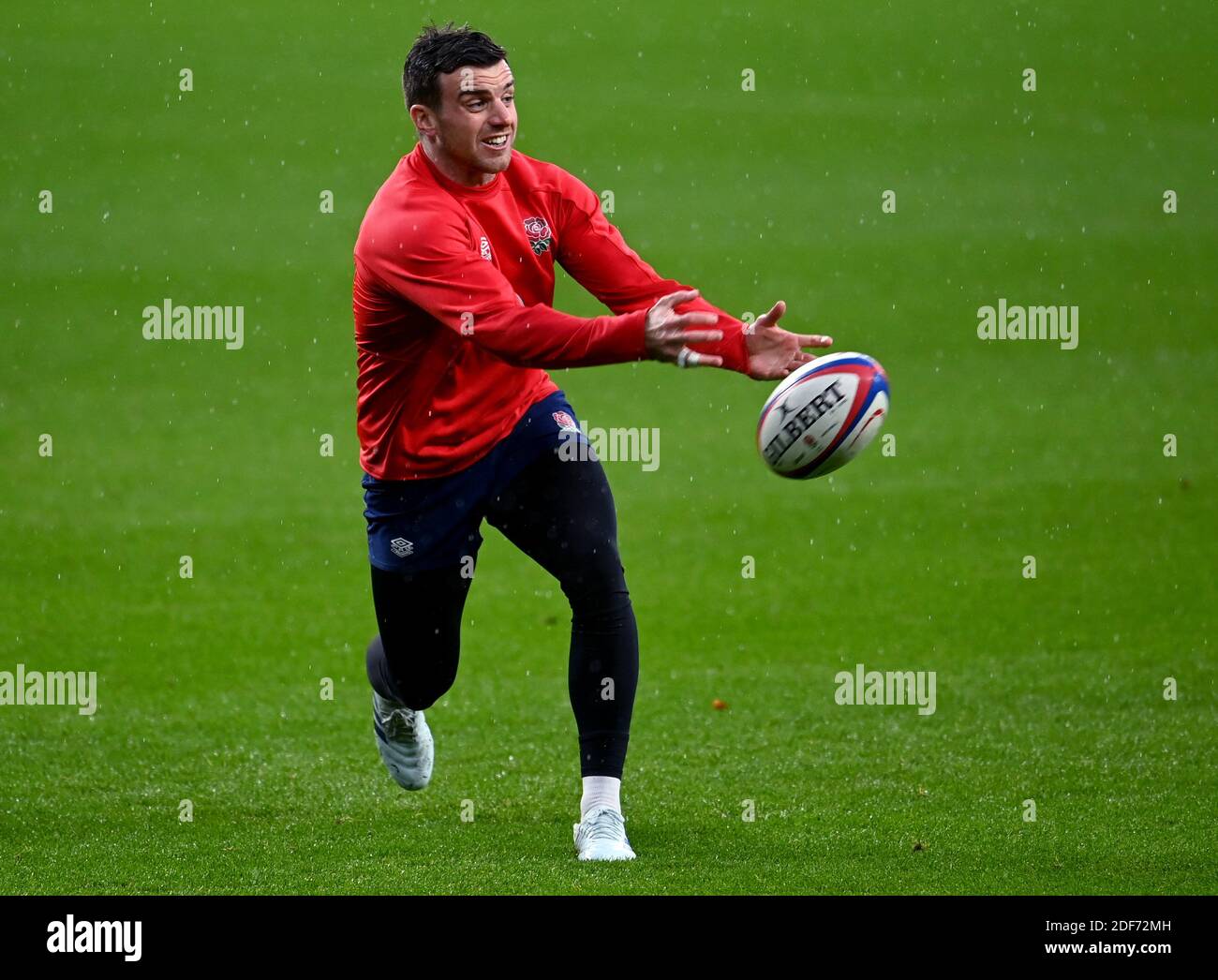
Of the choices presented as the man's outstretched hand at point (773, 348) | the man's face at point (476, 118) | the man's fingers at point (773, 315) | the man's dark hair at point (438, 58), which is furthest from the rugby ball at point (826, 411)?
the man's dark hair at point (438, 58)

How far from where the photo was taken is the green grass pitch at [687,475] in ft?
18.4

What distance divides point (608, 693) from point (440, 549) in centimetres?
73

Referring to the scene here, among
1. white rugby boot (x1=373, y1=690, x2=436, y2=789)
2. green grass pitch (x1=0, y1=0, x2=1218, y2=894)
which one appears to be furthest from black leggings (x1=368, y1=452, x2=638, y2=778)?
white rugby boot (x1=373, y1=690, x2=436, y2=789)

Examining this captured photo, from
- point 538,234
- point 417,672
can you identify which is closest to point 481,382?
point 538,234

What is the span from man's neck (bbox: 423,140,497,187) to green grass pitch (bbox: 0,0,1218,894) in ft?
7.12

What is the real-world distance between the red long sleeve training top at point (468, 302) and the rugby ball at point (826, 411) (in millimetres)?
197

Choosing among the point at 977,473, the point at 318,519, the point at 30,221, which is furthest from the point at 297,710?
the point at 30,221

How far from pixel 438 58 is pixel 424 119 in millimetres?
199

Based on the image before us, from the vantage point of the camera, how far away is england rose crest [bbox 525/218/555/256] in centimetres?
534

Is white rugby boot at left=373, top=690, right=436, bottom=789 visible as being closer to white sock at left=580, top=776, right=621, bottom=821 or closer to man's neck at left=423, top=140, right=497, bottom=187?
white sock at left=580, top=776, right=621, bottom=821

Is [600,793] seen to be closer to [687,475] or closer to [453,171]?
[453,171]

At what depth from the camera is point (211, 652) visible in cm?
821

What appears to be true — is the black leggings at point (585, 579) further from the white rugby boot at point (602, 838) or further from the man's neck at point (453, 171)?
the man's neck at point (453, 171)

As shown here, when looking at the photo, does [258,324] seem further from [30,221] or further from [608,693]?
[608,693]
